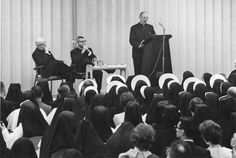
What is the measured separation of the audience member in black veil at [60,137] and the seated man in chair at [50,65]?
783 cm

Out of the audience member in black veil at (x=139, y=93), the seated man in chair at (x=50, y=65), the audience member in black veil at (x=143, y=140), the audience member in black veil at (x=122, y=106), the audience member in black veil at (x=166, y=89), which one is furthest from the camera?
the seated man in chair at (x=50, y=65)

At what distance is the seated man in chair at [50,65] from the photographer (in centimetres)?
1474

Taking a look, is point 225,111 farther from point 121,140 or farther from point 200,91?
point 121,140

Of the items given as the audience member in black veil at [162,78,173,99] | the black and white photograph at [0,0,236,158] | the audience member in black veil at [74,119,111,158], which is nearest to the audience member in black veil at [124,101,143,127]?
the black and white photograph at [0,0,236,158]

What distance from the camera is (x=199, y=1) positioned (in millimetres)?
19469

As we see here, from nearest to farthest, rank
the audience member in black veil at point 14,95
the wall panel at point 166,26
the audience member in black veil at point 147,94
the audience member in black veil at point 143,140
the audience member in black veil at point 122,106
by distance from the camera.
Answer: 1. the audience member in black veil at point 143,140
2. the audience member in black veil at point 122,106
3. the audience member in black veil at point 147,94
4. the audience member in black veil at point 14,95
5. the wall panel at point 166,26

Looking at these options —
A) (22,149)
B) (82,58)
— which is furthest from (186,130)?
(82,58)

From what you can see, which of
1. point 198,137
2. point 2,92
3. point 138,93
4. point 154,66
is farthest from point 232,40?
point 198,137

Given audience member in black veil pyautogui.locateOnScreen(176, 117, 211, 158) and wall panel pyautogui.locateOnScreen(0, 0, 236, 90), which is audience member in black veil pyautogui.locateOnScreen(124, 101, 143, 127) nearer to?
audience member in black veil pyautogui.locateOnScreen(176, 117, 211, 158)

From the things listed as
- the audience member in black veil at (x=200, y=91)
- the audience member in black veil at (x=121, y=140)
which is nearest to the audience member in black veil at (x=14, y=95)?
the audience member in black veil at (x=200, y=91)

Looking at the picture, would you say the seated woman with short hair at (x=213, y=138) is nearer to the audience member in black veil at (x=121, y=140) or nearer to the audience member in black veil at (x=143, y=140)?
the audience member in black veil at (x=143, y=140)

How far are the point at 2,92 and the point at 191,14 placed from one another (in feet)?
33.2

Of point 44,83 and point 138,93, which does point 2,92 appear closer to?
point 44,83

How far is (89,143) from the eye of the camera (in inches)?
244
